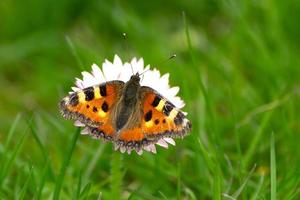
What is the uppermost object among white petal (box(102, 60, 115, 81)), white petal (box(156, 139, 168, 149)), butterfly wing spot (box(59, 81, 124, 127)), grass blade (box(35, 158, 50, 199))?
white petal (box(102, 60, 115, 81))

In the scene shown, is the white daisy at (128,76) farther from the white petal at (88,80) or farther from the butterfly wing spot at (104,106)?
the butterfly wing spot at (104,106)

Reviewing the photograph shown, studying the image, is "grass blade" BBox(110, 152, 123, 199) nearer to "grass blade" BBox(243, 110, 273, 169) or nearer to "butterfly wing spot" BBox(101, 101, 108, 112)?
"butterfly wing spot" BBox(101, 101, 108, 112)

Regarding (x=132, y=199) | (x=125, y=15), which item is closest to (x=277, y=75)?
(x=125, y=15)

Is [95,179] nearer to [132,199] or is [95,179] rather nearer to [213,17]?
[132,199]

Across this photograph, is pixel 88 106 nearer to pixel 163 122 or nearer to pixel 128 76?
pixel 163 122

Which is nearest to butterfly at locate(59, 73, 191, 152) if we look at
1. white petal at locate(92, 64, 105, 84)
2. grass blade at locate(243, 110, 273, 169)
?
white petal at locate(92, 64, 105, 84)

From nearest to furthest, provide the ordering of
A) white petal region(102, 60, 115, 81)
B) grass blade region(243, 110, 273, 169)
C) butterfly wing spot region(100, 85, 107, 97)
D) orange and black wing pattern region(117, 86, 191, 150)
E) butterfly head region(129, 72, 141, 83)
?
orange and black wing pattern region(117, 86, 191, 150), butterfly wing spot region(100, 85, 107, 97), butterfly head region(129, 72, 141, 83), white petal region(102, 60, 115, 81), grass blade region(243, 110, 273, 169)
